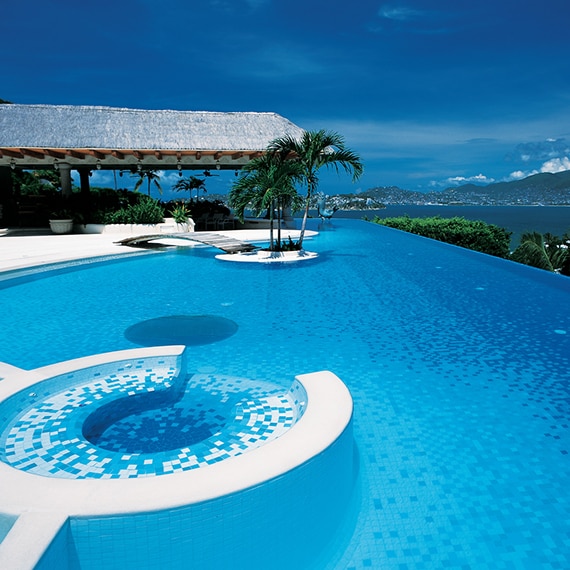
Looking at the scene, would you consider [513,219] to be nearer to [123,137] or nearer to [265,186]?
[123,137]

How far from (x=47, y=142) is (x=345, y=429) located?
19.3m

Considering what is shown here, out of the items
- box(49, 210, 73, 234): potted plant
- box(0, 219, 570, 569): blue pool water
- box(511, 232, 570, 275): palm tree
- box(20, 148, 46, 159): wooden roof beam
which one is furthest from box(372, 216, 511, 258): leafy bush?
box(20, 148, 46, 159): wooden roof beam

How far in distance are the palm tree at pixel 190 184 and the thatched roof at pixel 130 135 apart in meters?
4.42

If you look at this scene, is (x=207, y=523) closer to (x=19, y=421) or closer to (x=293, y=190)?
(x=19, y=421)

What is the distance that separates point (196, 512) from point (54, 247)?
13.8m

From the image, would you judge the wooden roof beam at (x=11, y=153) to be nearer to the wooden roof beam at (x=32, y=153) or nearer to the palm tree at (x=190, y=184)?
the wooden roof beam at (x=32, y=153)

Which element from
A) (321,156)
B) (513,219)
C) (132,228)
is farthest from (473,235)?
(513,219)

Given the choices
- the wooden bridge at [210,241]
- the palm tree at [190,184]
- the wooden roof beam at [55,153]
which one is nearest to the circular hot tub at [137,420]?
the wooden bridge at [210,241]

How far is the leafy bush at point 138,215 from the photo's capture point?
18125 millimetres

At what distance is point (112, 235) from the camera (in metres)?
17.5

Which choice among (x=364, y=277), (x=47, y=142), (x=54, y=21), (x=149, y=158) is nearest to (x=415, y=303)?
(x=364, y=277)

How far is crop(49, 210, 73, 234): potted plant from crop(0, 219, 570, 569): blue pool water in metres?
7.49

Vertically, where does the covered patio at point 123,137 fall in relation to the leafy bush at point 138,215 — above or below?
above

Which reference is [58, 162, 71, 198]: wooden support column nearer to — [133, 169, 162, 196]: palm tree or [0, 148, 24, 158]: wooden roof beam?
[0, 148, 24, 158]: wooden roof beam
